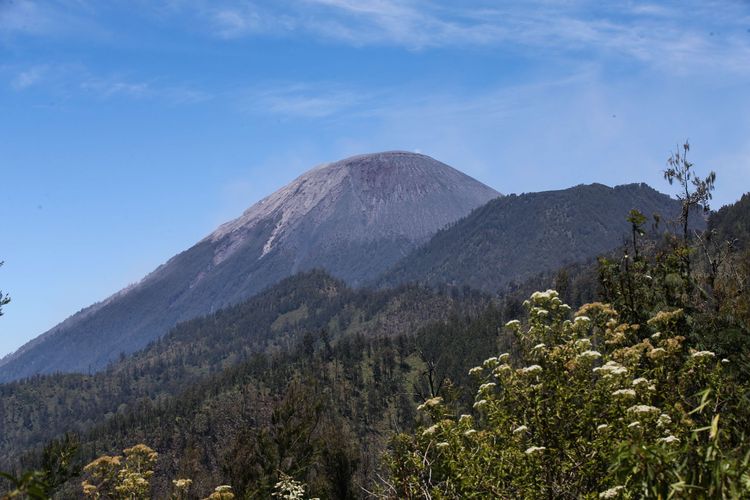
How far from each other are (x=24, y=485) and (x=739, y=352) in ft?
67.5

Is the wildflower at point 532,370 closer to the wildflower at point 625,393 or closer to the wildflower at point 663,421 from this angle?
the wildflower at point 625,393

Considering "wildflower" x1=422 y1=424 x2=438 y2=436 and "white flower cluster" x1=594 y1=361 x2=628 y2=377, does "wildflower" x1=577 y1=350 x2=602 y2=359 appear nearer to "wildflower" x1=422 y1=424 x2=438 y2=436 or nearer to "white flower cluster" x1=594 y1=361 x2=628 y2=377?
"white flower cluster" x1=594 y1=361 x2=628 y2=377

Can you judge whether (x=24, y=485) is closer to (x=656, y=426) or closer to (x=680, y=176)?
(x=656, y=426)

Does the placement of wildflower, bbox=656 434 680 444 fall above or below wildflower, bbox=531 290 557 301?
below

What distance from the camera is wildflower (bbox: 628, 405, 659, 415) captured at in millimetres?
10531

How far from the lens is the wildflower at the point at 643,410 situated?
415 inches

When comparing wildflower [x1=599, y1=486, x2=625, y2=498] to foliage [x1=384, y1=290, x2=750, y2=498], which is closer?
wildflower [x1=599, y1=486, x2=625, y2=498]

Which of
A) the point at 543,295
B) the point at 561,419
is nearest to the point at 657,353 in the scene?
the point at 543,295

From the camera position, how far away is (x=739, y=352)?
67.8 feet

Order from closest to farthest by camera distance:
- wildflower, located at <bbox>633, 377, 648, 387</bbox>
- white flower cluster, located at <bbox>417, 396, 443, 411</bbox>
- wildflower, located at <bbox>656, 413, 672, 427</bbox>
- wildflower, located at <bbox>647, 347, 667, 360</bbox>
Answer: wildflower, located at <bbox>656, 413, 672, 427</bbox> → wildflower, located at <bbox>633, 377, 648, 387</bbox> → wildflower, located at <bbox>647, 347, 667, 360</bbox> → white flower cluster, located at <bbox>417, 396, 443, 411</bbox>

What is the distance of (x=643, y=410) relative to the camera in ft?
34.6

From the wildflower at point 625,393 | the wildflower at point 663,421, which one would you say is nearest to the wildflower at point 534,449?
the wildflower at point 625,393

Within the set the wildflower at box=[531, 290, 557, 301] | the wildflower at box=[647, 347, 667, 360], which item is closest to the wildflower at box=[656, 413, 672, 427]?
the wildflower at box=[647, 347, 667, 360]

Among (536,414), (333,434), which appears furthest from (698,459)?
(333,434)
